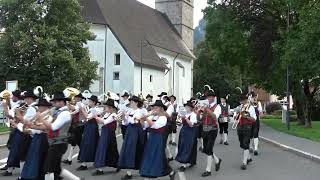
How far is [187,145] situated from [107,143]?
6.68 ft

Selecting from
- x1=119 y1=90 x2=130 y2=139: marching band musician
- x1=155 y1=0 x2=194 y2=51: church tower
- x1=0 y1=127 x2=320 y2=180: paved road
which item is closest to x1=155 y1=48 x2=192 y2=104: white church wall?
x1=155 y1=0 x2=194 y2=51: church tower

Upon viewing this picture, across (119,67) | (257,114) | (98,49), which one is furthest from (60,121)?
(98,49)

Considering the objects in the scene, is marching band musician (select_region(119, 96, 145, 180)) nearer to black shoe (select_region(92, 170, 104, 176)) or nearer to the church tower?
black shoe (select_region(92, 170, 104, 176))

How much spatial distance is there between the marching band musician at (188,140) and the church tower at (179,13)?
73.2 meters

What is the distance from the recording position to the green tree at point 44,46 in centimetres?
4194

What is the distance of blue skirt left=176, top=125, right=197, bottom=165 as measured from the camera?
13.2m

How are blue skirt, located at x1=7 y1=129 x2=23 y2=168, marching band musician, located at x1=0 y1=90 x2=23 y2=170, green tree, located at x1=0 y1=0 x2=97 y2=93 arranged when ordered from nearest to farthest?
blue skirt, located at x1=7 y1=129 x2=23 y2=168 < marching band musician, located at x1=0 y1=90 x2=23 y2=170 < green tree, located at x1=0 y1=0 x2=97 y2=93

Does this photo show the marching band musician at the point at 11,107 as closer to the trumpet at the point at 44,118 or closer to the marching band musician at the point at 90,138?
the marching band musician at the point at 90,138

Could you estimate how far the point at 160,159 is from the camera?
35.9ft

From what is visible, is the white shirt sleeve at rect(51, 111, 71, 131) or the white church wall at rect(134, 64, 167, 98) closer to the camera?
the white shirt sleeve at rect(51, 111, 71, 131)

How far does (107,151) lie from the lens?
1259 centimetres

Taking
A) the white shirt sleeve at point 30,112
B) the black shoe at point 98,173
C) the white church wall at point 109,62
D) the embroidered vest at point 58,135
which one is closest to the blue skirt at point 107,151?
the black shoe at point 98,173

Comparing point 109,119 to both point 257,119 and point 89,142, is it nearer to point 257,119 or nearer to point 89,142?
point 89,142

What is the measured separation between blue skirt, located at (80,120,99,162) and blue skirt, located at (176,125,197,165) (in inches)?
82.4
